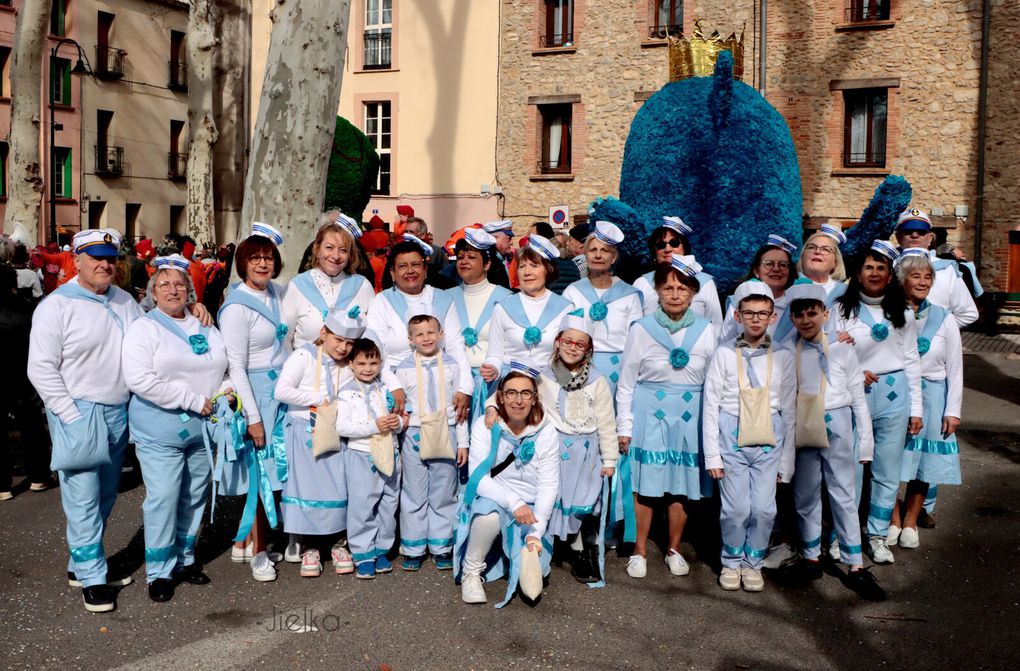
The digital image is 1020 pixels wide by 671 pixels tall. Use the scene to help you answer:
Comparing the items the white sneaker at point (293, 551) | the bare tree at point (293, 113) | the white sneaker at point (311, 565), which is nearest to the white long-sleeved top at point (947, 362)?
the white sneaker at point (311, 565)

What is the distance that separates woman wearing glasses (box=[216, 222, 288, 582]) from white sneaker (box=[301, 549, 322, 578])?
158 mm

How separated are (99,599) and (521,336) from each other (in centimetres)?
247

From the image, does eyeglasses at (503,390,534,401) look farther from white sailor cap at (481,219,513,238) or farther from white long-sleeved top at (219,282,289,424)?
white sailor cap at (481,219,513,238)

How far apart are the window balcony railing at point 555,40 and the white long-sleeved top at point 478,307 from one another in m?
18.9

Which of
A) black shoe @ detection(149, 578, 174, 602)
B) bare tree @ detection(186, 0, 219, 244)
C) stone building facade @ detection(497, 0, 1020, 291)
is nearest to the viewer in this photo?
black shoe @ detection(149, 578, 174, 602)

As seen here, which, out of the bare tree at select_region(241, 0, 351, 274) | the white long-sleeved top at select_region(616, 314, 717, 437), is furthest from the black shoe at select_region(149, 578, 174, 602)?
the bare tree at select_region(241, 0, 351, 274)

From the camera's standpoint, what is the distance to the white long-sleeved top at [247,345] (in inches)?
210

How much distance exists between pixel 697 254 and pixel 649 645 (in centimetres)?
374

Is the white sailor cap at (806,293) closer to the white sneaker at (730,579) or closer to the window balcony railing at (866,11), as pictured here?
the white sneaker at (730,579)

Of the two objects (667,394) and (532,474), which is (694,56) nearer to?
→ (667,394)

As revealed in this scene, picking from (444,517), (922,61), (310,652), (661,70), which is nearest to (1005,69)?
(922,61)

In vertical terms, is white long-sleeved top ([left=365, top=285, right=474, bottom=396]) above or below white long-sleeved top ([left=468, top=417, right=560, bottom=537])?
above

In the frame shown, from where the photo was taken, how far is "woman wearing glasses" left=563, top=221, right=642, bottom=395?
5988mm

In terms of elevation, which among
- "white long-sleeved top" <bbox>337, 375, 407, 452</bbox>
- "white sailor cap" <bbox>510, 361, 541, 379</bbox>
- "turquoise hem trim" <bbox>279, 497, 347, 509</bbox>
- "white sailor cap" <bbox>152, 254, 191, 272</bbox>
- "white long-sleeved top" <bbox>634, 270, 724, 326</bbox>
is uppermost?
"white sailor cap" <bbox>152, 254, 191, 272</bbox>
